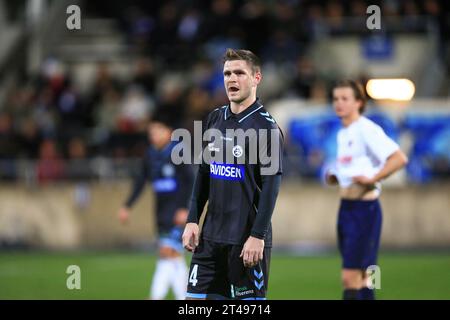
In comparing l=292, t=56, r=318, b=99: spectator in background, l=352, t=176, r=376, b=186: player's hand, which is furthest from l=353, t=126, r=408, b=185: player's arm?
l=292, t=56, r=318, b=99: spectator in background

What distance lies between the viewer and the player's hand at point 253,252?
7.25m

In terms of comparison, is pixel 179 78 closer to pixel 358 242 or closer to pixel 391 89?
pixel 391 89

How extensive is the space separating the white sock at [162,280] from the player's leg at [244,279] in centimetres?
399

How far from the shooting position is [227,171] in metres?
7.58

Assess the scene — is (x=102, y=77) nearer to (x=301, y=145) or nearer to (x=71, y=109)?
(x=71, y=109)

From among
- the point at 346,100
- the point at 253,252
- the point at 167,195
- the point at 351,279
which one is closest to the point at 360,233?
the point at 351,279

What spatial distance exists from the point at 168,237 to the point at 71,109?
11.1m

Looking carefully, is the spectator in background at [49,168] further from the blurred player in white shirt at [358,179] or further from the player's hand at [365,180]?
the player's hand at [365,180]

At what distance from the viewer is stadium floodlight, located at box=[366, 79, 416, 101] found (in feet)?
70.6

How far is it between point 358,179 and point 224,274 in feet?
8.27

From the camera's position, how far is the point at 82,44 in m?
26.0

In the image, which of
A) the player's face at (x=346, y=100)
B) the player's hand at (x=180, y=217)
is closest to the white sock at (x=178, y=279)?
the player's hand at (x=180, y=217)

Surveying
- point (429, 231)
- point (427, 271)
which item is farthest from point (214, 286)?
point (429, 231)
